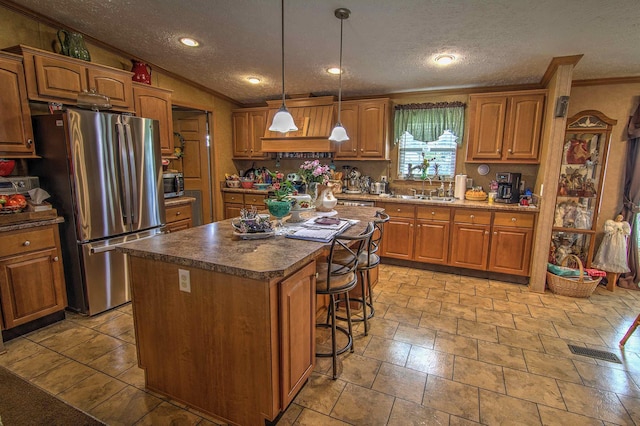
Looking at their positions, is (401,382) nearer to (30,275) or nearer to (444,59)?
(30,275)

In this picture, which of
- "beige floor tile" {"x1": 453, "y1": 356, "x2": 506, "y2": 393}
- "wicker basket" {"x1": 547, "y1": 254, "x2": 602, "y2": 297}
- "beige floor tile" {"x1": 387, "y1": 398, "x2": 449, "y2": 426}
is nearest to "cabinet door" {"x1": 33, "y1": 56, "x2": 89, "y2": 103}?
"beige floor tile" {"x1": 387, "y1": 398, "x2": 449, "y2": 426}

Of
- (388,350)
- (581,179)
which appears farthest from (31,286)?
(581,179)

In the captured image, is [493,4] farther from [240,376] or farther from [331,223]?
[240,376]

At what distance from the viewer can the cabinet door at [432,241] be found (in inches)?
156

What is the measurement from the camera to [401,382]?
2062mm

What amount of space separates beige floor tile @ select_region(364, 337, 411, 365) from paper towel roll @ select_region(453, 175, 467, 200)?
97.5 inches

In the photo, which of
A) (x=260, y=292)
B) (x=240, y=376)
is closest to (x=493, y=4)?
(x=260, y=292)

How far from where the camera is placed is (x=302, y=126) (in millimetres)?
4758

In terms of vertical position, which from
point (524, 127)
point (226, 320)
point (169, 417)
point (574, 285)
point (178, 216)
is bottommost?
point (169, 417)

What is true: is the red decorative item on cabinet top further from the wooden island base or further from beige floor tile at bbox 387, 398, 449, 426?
beige floor tile at bbox 387, 398, 449, 426

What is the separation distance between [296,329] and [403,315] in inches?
61.4

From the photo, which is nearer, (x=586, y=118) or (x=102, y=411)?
(x=102, y=411)

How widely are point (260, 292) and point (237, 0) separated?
216 cm

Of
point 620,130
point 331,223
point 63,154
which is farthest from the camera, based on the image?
point 620,130
